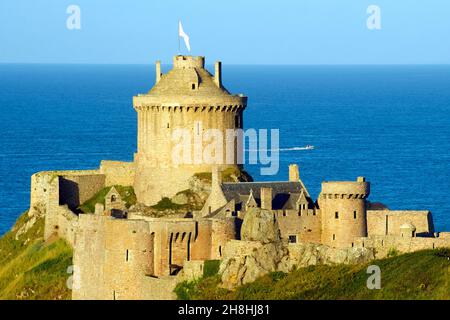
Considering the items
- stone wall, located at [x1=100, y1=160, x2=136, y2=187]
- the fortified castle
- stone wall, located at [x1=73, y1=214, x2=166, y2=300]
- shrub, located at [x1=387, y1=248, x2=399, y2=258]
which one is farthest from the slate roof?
stone wall, located at [x1=100, y1=160, x2=136, y2=187]

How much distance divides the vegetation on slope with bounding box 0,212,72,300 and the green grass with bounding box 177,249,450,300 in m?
10.5

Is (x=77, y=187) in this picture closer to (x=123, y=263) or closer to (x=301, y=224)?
(x=301, y=224)

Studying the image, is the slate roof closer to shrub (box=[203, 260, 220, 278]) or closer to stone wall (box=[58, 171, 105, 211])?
shrub (box=[203, 260, 220, 278])

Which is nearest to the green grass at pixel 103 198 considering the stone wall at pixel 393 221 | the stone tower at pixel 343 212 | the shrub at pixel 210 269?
the stone tower at pixel 343 212

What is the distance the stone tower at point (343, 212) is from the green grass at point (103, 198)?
1231 cm

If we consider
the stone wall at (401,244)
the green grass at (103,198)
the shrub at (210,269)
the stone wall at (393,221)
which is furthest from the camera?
the green grass at (103,198)

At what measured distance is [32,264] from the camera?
9375 centimetres

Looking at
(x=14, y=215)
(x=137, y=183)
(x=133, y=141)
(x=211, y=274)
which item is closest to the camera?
(x=211, y=274)

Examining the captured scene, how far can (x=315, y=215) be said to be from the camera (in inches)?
3403

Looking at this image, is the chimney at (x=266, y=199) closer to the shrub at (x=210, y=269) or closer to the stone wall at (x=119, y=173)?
the shrub at (x=210, y=269)

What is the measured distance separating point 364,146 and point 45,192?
8594 centimetres

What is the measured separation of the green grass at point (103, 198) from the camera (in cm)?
9531
